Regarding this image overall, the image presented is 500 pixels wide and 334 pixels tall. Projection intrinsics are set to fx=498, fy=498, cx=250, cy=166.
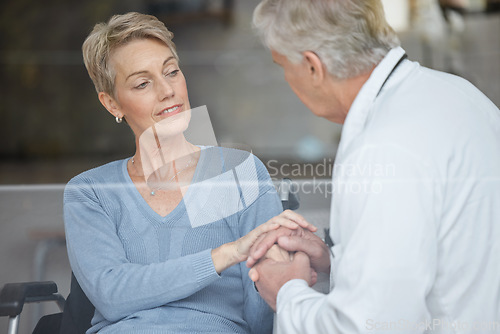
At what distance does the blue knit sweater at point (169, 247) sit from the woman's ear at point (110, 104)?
0.41ft

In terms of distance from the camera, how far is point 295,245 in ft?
3.62

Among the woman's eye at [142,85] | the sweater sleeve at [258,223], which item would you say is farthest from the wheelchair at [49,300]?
the woman's eye at [142,85]

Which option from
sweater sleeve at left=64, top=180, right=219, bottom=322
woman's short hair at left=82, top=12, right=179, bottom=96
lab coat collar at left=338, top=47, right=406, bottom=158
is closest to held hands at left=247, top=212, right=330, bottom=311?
sweater sleeve at left=64, top=180, right=219, bottom=322

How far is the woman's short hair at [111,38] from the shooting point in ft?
4.06

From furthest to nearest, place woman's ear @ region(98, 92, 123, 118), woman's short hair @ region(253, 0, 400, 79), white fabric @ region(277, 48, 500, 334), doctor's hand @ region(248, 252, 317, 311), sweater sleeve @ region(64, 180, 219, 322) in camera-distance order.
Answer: woman's ear @ region(98, 92, 123, 118) → sweater sleeve @ region(64, 180, 219, 322) → doctor's hand @ region(248, 252, 317, 311) → woman's short hair @ region(253, 0, 400, 79) → white fabric @ region(277, 48, 500, 334)

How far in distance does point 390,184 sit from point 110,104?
782mm

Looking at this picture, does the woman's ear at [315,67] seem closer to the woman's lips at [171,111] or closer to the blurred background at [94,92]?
the blurred background at [94,92]

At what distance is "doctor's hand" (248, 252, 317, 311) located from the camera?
1.03m

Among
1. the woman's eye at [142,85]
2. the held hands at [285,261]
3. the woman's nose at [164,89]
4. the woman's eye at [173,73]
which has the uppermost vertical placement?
the woman's eye at [173,73]

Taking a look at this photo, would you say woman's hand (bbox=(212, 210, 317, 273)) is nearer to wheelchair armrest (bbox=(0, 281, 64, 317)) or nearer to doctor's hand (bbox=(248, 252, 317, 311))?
doctor's hand (bbox=(248, 252, 317, 311))

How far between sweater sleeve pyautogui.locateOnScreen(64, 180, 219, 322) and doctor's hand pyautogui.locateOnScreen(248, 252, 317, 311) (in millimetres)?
128

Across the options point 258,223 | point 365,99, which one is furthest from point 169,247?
point 365,99

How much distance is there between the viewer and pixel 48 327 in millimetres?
1191

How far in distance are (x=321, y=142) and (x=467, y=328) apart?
803mm
